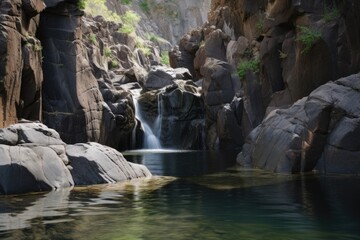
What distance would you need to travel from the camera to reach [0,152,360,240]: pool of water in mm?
7297

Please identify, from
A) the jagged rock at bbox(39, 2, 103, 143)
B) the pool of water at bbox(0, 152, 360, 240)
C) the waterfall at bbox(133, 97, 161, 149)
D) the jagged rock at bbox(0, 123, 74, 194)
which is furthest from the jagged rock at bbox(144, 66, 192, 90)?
the pool of water at bbox(0, 152, 360, 240)

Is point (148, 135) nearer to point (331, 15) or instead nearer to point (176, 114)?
point (176, 114)

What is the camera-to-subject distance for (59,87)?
29.7m

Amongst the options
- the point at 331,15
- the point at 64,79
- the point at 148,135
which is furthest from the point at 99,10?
the point at 331,15

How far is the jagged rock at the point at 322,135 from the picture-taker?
1570cm

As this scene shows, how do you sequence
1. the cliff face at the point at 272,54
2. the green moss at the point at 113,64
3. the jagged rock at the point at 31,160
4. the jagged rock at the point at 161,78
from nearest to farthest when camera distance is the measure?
the jagged rock at the point at 31,160 → the cliff face at the point at 272,54 → the jagged rock at the point at 161,78 → the green moss at the point at 113,64

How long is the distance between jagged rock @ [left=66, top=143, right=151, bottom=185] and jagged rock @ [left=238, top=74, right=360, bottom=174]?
5.61m

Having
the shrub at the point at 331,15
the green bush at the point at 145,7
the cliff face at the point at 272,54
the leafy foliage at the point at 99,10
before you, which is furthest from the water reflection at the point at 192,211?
the green bush at the point at 145,7

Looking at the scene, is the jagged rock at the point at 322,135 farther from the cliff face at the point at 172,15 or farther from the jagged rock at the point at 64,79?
the cliff face at the point at 172,15

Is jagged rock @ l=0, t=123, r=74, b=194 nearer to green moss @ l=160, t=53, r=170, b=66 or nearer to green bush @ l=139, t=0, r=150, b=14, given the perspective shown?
green moss @ l=160, t=53, r=170, b=66

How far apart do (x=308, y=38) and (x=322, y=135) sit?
22.9ft

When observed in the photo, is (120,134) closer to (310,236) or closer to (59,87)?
(59,87)

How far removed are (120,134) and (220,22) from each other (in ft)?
49.3

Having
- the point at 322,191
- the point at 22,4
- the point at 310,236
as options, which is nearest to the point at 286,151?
the point at 322,191
